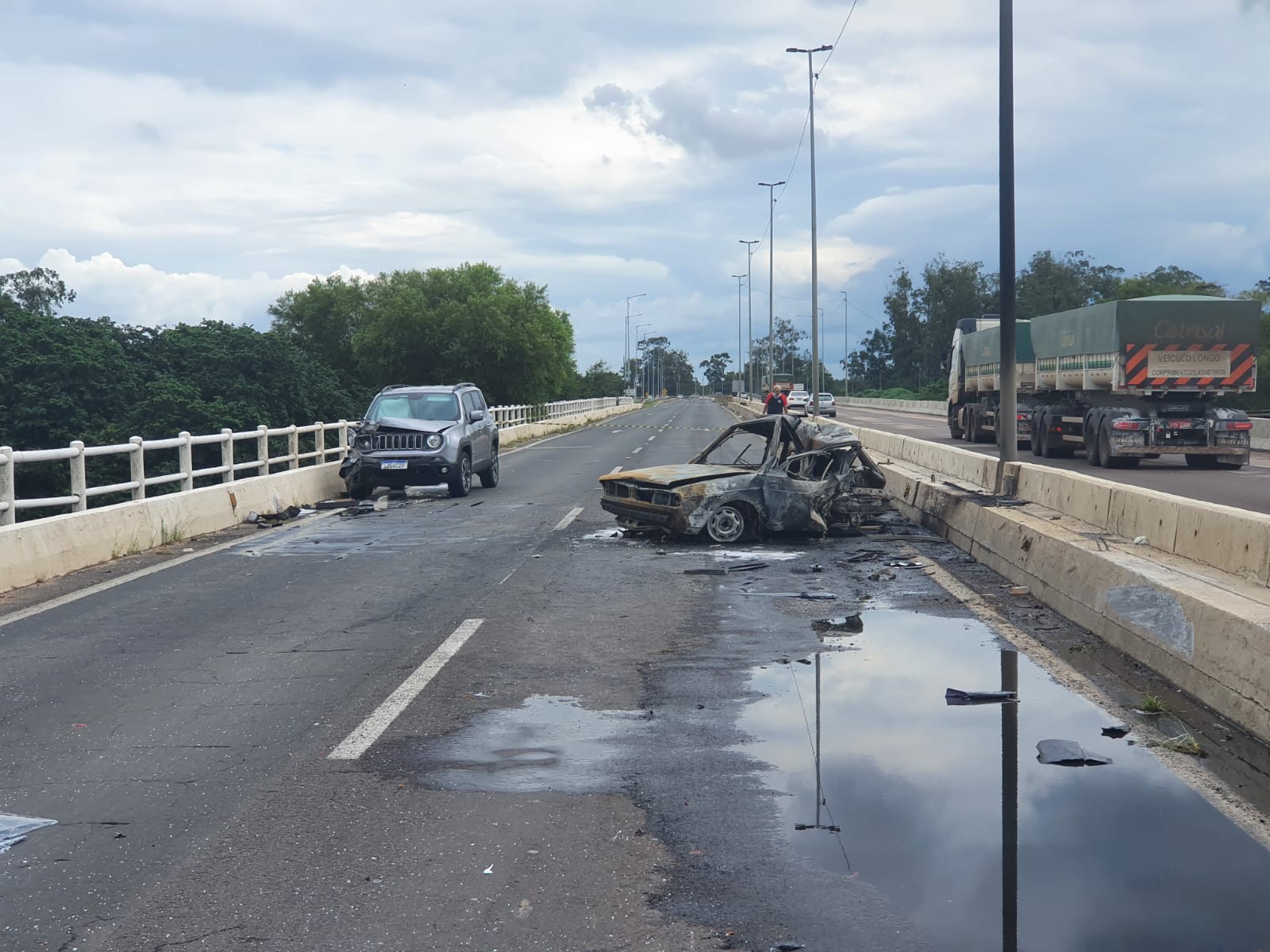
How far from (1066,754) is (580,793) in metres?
2.36

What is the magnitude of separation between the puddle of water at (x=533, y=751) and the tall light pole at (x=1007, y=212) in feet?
33.9

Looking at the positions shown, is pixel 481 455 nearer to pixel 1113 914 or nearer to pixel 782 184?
pixel 1113 914

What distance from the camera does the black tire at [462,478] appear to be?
2136 cm

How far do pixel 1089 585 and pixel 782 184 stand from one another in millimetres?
55194

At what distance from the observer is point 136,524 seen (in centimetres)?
1451

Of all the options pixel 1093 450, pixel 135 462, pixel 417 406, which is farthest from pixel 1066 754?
pixel 1093 450

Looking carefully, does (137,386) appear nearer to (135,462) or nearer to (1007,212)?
(135,462)

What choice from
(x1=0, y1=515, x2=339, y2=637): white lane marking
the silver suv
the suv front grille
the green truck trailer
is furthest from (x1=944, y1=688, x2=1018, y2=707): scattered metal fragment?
the green truck trailer

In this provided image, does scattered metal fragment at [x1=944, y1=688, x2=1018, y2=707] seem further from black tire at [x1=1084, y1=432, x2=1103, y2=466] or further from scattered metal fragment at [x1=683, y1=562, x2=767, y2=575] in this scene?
black tire at [x1=1084, y1=432, x2=1103, y2=466]

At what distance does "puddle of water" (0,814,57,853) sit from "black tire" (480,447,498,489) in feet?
59.4

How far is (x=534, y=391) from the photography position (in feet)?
253

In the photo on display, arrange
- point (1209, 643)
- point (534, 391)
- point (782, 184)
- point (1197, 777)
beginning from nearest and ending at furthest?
point (1197, 777), point (1209, 643), point (782, 184), point (534, 391)

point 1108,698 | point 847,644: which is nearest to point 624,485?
point 847,644

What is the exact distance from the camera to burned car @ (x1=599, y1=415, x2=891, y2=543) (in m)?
14.5
